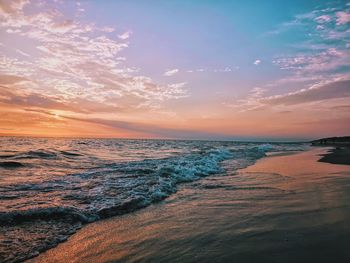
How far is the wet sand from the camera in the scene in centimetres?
432

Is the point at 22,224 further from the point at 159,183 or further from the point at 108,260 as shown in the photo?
the point at 159,183

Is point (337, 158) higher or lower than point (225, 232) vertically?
higher

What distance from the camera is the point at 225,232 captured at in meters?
5.36

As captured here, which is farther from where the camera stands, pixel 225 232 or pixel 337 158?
pixel 337 158

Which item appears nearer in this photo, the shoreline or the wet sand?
the wet sand

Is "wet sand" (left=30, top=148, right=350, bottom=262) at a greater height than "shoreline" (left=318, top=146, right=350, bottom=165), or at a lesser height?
lesser

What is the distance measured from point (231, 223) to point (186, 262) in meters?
2.05

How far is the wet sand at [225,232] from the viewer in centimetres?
432

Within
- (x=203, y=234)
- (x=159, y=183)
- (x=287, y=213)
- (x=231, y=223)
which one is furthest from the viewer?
(x=159, y=183)

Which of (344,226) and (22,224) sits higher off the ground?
(344,226)

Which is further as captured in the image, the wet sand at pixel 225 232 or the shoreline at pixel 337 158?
the shoreline at pixel 337 158

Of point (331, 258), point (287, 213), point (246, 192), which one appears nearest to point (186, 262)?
point (331, 258)

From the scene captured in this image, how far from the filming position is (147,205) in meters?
8.08

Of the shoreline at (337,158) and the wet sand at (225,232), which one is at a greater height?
the shoreline at (337,158)
